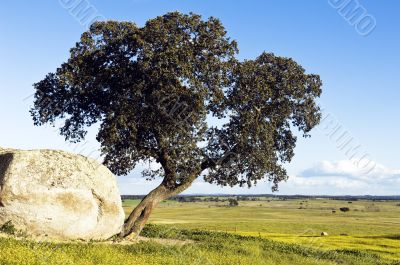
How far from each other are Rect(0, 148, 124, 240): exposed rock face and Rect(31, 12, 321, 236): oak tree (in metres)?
6.25

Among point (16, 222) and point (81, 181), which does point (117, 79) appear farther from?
point (16, 222)

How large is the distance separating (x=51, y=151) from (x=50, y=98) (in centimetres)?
1051

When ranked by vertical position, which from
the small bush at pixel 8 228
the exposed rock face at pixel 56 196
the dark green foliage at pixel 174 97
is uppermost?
the dark green foliage at pixel 174 97

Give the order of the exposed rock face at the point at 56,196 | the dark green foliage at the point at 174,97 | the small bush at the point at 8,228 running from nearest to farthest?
1. the small bush at the point at 8,228
2. the exposed rock face at the point at 56,196
3. the dark green foliage at the point at 174,97

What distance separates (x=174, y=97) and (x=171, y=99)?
10.8 inches

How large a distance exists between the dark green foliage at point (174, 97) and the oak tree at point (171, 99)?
0.07 m

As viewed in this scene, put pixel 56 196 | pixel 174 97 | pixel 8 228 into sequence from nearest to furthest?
pixel 8 228
pixel 56 196
pixel 174 97

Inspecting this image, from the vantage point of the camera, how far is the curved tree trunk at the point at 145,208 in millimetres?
34531

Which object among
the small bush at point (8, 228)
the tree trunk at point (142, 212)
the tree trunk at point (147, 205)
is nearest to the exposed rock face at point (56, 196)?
the small bush at point (8, 228)

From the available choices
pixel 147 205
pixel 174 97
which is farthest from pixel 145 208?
pixel 174 97

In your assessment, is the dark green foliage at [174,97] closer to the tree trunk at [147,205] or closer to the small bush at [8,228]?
the tree trunk at [147,205]

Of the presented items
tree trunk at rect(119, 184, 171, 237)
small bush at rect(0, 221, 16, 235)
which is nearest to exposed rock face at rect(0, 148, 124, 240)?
small bush at rect(0, 221, 16, 235)

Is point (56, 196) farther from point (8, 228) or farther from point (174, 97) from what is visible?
point (174, 97)

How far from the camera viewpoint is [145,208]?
35750 millimetres
